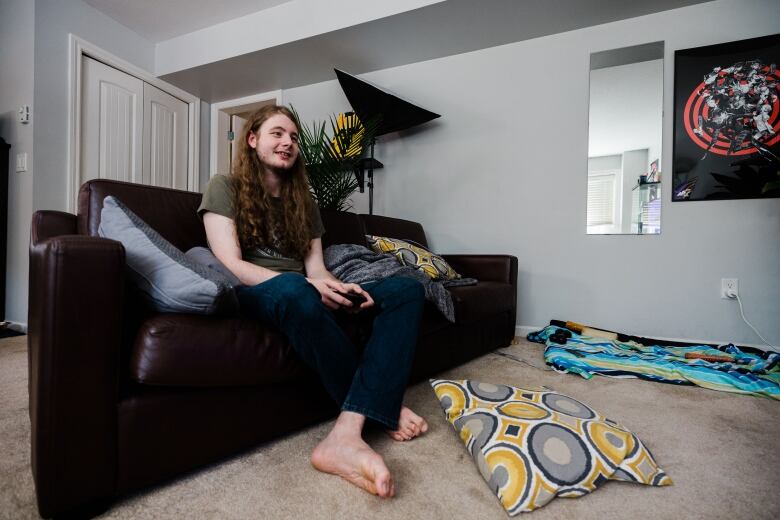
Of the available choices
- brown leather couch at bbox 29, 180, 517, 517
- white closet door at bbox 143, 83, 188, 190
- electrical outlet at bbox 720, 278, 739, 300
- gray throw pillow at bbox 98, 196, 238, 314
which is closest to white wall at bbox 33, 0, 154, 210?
white closet door at bbox 143, 83, 188, 190

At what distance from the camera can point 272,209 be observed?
1320mm

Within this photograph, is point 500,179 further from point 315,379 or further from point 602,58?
point 315,379

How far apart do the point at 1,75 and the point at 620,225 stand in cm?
421

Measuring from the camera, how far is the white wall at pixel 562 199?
7.27ft

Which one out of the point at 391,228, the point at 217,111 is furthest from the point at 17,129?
the point at 391,228

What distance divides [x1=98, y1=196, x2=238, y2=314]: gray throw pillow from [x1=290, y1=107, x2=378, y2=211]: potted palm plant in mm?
1359

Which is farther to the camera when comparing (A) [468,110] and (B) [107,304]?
(A) [468,110]

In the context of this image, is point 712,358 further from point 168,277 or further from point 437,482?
point 168,277

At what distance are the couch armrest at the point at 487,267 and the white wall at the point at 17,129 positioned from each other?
9.03 feet

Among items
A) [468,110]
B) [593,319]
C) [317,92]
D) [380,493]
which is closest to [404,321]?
[380,493]

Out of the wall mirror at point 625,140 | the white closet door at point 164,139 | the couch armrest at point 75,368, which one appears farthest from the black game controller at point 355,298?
the white closet door at point 164,139

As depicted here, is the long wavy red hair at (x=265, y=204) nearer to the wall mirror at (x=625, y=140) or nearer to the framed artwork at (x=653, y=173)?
the wall mirror at (x=625, y=140)

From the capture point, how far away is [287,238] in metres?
1.34

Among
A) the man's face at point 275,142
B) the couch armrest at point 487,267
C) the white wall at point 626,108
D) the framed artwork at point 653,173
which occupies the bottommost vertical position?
the couch armrest at point 487,267
